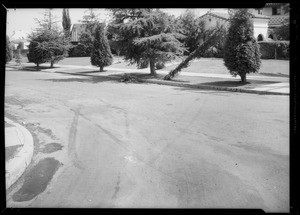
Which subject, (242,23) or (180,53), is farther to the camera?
(180,53)

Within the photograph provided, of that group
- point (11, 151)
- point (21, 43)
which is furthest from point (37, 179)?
point (21, 43)

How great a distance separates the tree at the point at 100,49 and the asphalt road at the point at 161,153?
1501 centimetres

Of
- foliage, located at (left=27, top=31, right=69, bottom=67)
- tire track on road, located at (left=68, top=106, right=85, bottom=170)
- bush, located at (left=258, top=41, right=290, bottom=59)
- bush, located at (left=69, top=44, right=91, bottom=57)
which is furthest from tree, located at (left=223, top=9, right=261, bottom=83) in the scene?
bush, located at (left=69, top=44, right=91, bottom=57)

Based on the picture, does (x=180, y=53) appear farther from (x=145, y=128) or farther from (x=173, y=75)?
(x=145, y=128)

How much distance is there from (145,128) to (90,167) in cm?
272

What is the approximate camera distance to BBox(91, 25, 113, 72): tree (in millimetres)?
24969

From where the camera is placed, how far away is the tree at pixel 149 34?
19047 mm

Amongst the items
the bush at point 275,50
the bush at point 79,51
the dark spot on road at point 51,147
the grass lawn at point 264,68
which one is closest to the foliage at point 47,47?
the bush at point 79,51

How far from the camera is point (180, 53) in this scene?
19891mm

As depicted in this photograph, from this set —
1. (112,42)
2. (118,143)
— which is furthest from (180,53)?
(118,143)

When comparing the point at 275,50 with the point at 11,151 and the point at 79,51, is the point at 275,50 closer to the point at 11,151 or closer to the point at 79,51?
the point at 11,151

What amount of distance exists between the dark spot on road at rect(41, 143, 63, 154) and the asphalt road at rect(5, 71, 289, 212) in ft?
0.14

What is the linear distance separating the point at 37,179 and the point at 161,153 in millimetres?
2317

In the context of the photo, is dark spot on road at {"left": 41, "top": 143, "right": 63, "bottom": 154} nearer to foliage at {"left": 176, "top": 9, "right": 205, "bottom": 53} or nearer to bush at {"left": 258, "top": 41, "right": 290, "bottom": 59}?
bush at {"left": 258, "top": 41, "right": 290, "bottom": 59}
